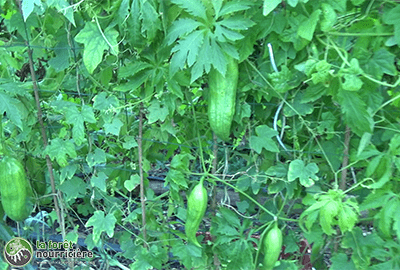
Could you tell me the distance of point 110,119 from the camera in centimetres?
213

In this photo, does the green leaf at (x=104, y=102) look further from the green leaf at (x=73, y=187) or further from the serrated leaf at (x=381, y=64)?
the serrated leaf at (x=381, y=64)

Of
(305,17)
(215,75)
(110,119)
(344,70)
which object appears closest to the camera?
(344,70)

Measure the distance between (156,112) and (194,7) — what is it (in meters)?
0.52

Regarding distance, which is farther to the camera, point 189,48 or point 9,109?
point 9,109

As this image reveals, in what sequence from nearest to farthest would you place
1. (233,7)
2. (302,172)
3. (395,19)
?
(395,19), (233,7), (302,172)

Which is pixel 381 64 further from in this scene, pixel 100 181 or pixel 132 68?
pixel 100 181

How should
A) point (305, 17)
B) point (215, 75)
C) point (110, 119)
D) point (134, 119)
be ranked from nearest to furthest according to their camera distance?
point (305, 17), point (215, 75), point (110, 119), point (134, 119)

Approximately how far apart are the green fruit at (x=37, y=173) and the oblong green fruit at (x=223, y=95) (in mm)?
1171

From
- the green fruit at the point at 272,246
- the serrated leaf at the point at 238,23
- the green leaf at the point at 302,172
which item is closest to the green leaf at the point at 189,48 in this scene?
the serrated leaf at the point at 238,23

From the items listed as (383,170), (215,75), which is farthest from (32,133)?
(383,170)

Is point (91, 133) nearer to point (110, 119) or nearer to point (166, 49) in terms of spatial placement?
point (110, 119)

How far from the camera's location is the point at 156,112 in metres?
2.05

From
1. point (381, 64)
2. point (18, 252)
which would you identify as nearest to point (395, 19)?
point (381, 64)

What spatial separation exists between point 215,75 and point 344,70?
0.52 metres
